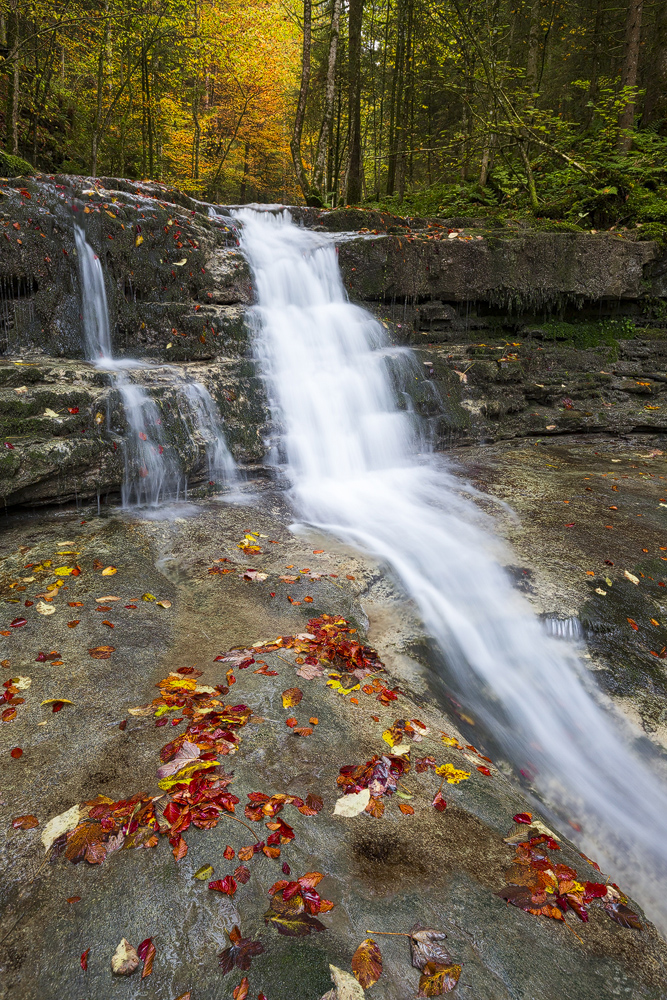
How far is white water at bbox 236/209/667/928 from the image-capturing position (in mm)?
3141

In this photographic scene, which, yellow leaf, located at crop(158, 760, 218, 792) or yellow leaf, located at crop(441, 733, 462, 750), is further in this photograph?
yellow leaf, located at crop(441, 733, 462, 750)

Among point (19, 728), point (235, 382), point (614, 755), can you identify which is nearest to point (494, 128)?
point (235, 382)

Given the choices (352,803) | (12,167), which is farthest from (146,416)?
(12,167)

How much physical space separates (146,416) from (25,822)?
4256 mm

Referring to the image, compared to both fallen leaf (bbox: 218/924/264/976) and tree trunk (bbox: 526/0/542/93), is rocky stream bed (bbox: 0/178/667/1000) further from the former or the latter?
tree trunk (bbox: 526/0/542/93)

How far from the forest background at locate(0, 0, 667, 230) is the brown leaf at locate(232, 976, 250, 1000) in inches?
426

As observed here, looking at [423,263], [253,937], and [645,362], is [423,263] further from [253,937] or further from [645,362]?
[253,937]

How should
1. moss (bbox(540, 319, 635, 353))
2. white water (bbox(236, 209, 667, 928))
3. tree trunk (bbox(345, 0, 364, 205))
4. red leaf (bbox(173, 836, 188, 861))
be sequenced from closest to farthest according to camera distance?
red leaf (bbox(173, 836, 188, 861)), white water (bbox(236, 209, 667, 928)), moss (bbox(540, 319, 635, 353)), tree trunk (bbox(345, 0, 364, 205))

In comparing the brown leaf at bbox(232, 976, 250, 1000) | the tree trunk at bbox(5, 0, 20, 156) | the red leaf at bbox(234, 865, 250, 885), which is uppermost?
the tree trunk at bbox(5, 0, 20, 156)

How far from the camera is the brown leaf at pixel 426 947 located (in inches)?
63.9

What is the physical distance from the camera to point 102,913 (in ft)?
5.43

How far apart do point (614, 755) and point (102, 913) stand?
3.10 metres

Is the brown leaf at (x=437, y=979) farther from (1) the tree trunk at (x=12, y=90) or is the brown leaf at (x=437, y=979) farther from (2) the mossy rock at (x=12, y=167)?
(1) the tree trunk at (x=12, y=90)

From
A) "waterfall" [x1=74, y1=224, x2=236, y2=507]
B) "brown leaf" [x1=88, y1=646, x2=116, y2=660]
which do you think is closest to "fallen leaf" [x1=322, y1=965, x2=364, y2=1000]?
"brown leaf" [x1=88, y1=646, x2=116, y2=660]
